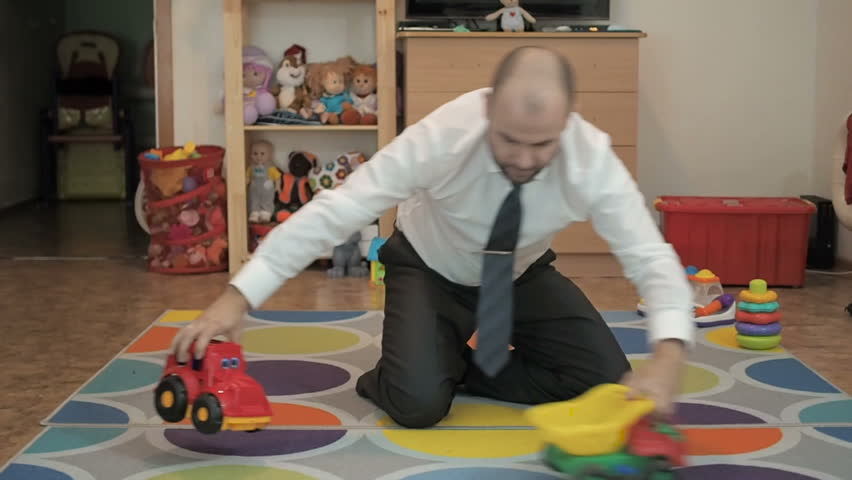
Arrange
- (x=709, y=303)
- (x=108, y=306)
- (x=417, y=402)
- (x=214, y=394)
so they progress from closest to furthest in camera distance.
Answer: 1. (x=214, y=394)
2. (x=417, y=402)
3. (x=709, y=303)
4. (x=108, y=306)

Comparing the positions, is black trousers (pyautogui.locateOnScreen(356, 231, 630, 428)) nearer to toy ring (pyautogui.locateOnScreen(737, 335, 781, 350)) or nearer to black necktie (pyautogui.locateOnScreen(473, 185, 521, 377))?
black necktie (pyautogui.locateOnScreen(473, 185, 521, 377))

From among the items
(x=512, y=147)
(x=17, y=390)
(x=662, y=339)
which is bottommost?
(x=17, y=390)

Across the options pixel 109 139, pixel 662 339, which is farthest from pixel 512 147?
pixel 109 139

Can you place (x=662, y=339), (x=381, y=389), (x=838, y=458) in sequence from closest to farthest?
(x=662, y=339), (x=838, y=458), (x=381, y=389)

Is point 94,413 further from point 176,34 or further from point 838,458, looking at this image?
point 176,34

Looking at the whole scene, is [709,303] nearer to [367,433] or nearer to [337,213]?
[367,433]

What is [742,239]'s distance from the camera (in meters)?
3.51

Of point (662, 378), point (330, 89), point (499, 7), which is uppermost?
point (499, 7)

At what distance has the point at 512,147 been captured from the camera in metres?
1.59

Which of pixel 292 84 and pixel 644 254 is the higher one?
pixel 292 84

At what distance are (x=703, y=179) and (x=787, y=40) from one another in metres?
0.58

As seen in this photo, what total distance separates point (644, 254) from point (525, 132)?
0.93 feet

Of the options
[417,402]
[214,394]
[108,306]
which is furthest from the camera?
[108,306]

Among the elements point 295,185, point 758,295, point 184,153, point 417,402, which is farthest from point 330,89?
point 417,402
